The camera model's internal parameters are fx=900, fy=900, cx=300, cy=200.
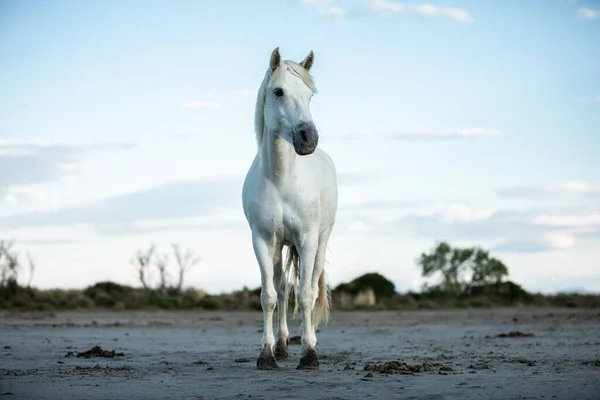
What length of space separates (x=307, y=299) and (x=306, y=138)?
1.96m

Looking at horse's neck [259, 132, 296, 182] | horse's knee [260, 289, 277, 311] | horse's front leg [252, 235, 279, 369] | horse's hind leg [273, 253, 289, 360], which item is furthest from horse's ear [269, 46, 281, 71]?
horse's knee [260, 289, 277, 311]

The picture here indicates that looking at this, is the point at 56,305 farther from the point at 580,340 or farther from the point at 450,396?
the point at 450,396

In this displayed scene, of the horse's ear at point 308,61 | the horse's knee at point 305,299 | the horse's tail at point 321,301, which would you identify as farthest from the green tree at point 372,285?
the horse's ear at point 308,61

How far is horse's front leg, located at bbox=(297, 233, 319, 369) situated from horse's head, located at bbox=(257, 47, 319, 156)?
1.17 meters

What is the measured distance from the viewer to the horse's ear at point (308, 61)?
9.21 m

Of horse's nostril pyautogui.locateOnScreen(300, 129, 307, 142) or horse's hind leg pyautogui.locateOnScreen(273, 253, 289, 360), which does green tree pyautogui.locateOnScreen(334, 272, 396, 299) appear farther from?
horse's nostril pyautogui.locateOnScreen(300, 129, 307, 142)

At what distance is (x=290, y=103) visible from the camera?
8.49 meters

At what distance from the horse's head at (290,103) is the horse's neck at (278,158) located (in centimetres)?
13

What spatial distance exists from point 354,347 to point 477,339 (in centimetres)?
254

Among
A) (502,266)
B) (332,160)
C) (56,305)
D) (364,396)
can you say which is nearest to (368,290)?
(502,266)

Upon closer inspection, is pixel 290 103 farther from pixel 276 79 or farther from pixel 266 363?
pixel 266 363

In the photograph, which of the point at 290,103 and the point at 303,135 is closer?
the point at 303,135

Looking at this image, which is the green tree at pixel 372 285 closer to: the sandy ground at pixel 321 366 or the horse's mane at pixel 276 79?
the sandy ground at pixel 321 366

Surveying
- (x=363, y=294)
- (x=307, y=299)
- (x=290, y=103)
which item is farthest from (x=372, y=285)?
(x=290, y=103)
